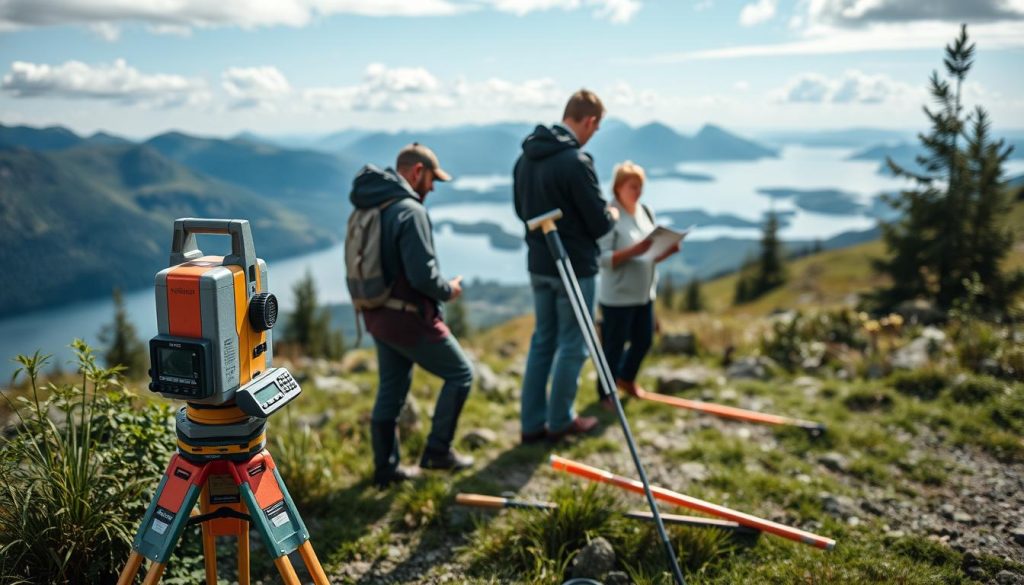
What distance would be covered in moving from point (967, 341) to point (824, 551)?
5.26m

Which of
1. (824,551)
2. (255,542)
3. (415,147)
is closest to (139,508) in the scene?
(255,542)

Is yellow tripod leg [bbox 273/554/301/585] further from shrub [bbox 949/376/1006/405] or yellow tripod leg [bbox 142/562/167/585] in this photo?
shrub [bbox 949/376/1006/405]

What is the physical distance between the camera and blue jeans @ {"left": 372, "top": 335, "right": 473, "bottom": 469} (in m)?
5.28

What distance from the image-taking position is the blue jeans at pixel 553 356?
19.7 feet

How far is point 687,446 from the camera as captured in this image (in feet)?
21.2

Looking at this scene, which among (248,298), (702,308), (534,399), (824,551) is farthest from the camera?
(702,308)

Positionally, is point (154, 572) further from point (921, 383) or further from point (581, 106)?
point (921, 383)

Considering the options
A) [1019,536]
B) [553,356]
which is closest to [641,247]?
[553,356]

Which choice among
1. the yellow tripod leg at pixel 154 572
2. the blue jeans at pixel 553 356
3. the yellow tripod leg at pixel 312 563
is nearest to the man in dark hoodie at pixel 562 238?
the blue jeans at pixel 553 356

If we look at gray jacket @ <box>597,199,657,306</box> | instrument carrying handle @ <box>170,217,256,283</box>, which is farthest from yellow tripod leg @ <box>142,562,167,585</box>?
gray jacket @ <box>597,199,657,306</box>

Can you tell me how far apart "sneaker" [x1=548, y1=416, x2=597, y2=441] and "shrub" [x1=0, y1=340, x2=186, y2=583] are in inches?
144

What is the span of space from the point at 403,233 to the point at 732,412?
4.49 m

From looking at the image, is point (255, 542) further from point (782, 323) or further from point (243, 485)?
point (782, 323)

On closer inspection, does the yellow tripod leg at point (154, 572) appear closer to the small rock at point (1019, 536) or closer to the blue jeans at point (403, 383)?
the blue jeans at point (403, 383)
